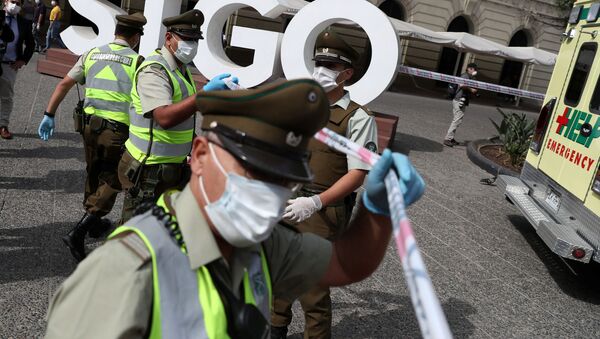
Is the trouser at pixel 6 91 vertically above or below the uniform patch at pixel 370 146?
below

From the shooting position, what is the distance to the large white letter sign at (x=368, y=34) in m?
8.66

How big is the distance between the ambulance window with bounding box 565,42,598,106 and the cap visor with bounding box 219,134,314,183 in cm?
530

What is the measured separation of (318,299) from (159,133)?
1446mm

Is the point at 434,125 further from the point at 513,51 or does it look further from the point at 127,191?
the point at 127,191

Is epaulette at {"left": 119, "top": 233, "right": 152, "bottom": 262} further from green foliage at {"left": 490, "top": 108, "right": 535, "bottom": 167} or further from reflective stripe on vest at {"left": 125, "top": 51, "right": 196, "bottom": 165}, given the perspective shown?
green foliage at {"left": 490, "top": 108, "right": 535, "bottom": 167}

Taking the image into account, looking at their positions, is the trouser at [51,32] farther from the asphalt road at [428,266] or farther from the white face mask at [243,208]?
the white face mask at [243,208]

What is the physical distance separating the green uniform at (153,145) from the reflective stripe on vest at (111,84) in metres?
0.71

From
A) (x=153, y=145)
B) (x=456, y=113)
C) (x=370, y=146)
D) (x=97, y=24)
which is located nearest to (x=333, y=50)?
(x=370, y=146)

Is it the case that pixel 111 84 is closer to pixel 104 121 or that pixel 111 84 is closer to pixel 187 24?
pixel 104 121

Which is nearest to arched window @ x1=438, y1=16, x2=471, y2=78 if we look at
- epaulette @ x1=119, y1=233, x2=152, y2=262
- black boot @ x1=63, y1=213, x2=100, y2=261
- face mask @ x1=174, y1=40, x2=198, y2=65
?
face mask @ x1=174, y1=40, x2=198, y2=65

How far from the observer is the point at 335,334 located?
3.74 m

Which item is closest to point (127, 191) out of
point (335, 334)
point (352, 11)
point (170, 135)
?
point (170, 135)

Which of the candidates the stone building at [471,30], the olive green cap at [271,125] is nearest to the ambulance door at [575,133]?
the olive green cap at [271,125]

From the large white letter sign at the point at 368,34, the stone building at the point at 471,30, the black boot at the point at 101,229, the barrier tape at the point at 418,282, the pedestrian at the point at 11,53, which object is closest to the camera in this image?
the barrier tape at the point at 418,282
